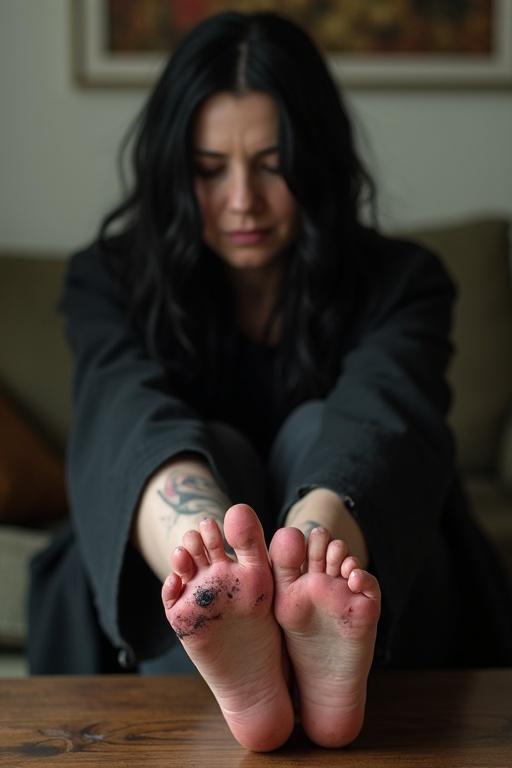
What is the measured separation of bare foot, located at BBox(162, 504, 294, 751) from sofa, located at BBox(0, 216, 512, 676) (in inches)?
42.2

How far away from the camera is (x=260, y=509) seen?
1144mm

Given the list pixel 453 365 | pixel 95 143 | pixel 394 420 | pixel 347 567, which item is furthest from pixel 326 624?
pixel 95 143

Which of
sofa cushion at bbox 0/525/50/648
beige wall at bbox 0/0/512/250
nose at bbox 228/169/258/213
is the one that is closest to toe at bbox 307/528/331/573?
nose at bbox 228/169/258/213

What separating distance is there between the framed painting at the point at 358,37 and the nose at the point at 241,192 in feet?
4.28

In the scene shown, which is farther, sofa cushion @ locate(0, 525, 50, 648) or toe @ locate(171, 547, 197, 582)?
sofa cushion @ locate(0, 525, 50, 648)

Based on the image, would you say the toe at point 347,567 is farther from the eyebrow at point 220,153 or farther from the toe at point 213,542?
the eyebrow at point 220,153

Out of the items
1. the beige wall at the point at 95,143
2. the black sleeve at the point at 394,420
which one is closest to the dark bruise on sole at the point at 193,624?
the black sleeve at the point at 394,420

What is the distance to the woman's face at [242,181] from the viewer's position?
1281mm

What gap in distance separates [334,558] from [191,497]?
8.3 inches

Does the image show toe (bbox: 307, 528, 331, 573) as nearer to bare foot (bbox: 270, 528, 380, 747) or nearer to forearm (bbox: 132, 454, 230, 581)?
bare foot (bbox: 270, 528, 380, 747)

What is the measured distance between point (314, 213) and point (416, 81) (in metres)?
1.30

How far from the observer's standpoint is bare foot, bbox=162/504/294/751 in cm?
75

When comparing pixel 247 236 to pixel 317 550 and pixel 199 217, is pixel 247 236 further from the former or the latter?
pixel 317 550

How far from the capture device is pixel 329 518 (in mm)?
901
